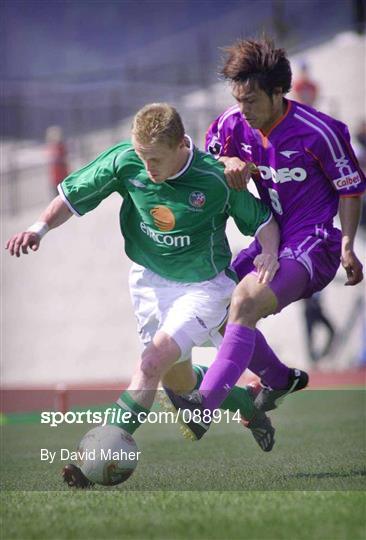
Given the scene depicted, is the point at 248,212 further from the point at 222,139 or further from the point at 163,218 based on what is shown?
the point at 222,139

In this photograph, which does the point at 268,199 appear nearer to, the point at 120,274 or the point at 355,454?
the point at 355,454

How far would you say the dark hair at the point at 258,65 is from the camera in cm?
577

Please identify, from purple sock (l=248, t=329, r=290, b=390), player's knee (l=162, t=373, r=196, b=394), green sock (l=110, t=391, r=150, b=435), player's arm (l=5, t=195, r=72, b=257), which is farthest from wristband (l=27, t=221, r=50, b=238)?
purple sock (l=248, t=329, r=290, b=390)

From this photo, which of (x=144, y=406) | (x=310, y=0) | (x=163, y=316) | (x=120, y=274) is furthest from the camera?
(x=310, y=0)

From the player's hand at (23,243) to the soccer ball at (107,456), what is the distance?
1017 millimetres

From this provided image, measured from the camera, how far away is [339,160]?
19.5 feet

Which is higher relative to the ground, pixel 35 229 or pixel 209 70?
pixel 35 229

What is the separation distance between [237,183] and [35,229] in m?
1.11

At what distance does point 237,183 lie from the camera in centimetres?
573

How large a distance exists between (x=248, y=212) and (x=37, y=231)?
1156mm

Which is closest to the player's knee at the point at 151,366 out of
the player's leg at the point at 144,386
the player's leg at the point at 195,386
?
the player's leg at the point at 144,386

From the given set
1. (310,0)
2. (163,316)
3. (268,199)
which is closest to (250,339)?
(163,316)

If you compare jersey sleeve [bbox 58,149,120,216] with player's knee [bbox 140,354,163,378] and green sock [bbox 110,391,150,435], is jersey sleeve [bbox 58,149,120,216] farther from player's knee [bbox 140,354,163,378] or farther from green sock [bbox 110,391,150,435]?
green sock [bbox 110,391,150,435]

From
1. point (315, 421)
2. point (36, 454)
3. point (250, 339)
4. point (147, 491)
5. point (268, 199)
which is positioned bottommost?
point (315, 421)
